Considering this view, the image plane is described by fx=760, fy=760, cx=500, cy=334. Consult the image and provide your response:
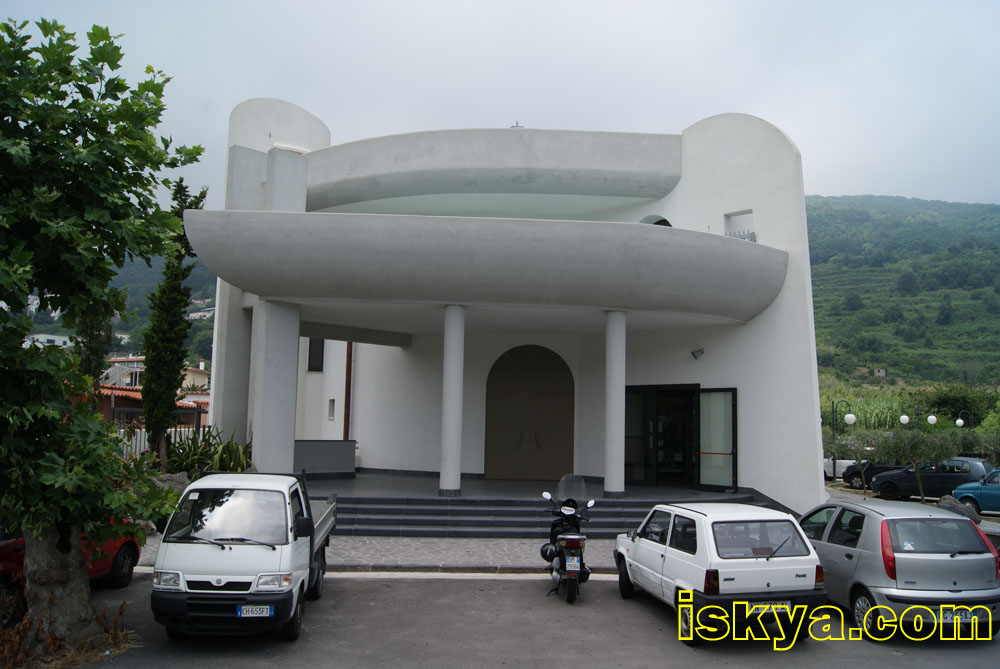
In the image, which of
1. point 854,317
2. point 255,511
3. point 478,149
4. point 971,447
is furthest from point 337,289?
point 854,317

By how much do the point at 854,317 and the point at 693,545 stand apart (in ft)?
284

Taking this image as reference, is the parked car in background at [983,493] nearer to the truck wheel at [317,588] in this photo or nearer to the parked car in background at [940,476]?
the parked car in background at [940,476]

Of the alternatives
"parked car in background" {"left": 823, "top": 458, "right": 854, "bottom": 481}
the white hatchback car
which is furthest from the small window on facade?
"parked car in background" {"left": 823, "top": 458, "right": 854, "bottom": 481}

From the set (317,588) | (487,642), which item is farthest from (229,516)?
(487,642)

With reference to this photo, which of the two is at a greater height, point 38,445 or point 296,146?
point 296,146

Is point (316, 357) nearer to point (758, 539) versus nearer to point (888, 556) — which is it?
point (758, 539)

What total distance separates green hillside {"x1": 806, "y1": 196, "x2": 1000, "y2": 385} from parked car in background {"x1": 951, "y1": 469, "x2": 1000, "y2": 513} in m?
51.5

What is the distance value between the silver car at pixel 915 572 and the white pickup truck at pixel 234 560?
19.6 feet

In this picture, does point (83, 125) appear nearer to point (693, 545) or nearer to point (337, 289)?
point (693, 545)

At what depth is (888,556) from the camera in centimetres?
794

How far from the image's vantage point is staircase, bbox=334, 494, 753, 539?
13992 millimetres

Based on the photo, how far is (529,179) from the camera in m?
18.4

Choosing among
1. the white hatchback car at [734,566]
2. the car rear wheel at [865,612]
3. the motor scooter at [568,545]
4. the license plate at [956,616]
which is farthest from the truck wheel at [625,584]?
the license plate at [956,616]

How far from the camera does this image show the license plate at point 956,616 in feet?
25.2
